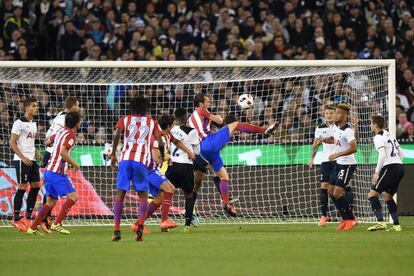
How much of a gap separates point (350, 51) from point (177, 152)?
913 centimetres

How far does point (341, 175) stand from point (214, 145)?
2.08 meters

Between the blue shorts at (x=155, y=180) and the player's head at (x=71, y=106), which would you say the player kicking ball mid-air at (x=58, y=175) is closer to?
the player's head at (x=71, y=106)

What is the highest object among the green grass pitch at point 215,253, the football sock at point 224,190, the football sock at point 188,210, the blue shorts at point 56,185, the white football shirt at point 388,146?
the white football shirt at point 388,146

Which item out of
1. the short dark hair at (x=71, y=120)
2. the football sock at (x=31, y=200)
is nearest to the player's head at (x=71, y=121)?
the short dark hair at (x=71, y=120)

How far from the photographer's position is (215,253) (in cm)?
1084

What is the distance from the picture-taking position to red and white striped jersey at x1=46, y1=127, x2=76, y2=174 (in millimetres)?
13797

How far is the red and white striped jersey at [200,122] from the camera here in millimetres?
16261

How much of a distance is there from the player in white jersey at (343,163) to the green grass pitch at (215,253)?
1.10ft

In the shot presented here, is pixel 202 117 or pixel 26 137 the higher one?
pixel 202 117

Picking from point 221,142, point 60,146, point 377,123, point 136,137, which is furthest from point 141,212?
point 377,123

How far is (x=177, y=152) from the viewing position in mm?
15398

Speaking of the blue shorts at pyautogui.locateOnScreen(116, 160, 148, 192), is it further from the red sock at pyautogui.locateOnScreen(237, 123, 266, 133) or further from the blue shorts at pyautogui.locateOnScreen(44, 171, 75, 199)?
the red sock at pyautogui.locateOnScreen(237, 123, 266, 133)

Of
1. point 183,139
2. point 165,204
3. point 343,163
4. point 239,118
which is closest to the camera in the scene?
point 165,204

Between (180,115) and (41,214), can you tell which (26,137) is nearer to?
(41,214)
